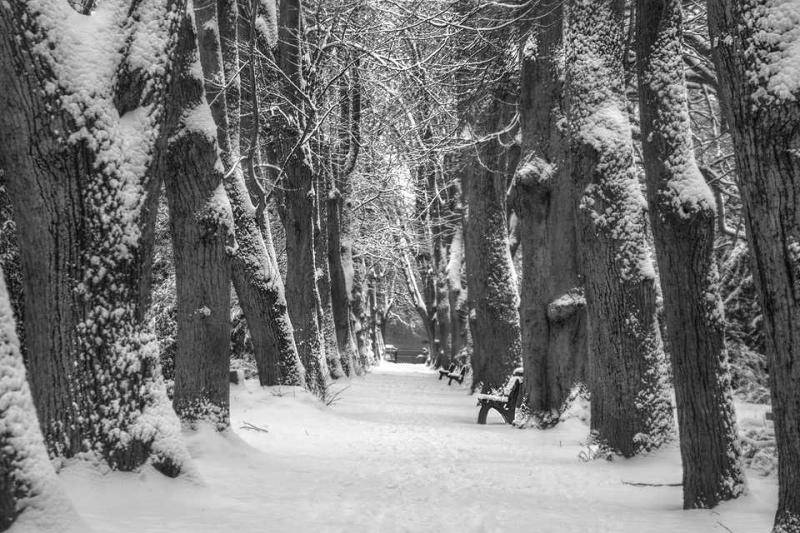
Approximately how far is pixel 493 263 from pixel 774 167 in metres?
12.5

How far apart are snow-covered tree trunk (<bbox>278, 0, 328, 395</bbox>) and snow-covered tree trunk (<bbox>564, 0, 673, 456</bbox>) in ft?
21.3

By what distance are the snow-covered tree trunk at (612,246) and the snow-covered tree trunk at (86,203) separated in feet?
15.1

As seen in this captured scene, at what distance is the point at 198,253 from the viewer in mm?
8797

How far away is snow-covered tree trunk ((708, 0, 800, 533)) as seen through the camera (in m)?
3.83

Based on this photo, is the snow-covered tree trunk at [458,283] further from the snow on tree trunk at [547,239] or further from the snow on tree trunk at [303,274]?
the snow on tree trunk at [547,239]

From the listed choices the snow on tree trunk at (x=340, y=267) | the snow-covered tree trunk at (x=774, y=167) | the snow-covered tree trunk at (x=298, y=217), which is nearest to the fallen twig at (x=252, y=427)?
the snow-covered tree trunk at (x=298, y=217)

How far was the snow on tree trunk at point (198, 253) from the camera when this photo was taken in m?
8.55

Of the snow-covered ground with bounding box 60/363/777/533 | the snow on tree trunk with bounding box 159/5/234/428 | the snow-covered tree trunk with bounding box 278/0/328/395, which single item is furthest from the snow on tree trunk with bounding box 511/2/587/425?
the snow on tree trunk with bounding box 159/5/234/428

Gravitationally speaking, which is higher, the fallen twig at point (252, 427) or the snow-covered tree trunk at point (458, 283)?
the snow-covered tree trunk at point (458, 283)

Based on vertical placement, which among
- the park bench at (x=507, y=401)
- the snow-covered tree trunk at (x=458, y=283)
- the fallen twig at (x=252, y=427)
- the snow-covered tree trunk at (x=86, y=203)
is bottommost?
the fallen twig at (x=252, y=427)

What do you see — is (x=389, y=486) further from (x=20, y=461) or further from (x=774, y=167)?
(x=774, y=167)

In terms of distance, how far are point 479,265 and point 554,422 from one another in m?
5.24

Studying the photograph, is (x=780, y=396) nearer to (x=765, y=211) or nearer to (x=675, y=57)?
(x=765, y=211)

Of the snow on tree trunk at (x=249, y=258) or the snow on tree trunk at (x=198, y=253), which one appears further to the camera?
the snow on tree trunk at (x=249, y=258)
